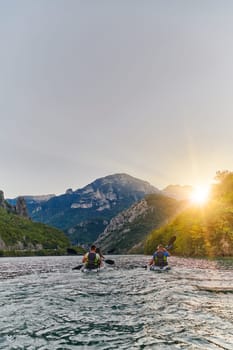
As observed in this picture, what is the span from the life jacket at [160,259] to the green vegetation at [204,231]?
5200 centimetres

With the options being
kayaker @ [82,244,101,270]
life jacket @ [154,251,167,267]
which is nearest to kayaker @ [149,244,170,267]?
life jacket @ [154,251,167,267]

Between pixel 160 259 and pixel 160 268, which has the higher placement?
pixel 160 259

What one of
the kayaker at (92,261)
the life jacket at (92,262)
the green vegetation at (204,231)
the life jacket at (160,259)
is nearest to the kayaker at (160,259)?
the life jacket at (160,259)

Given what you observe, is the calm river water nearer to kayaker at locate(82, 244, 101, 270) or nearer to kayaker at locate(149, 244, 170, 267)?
kayaker at locate(82, 244, 101, 270)

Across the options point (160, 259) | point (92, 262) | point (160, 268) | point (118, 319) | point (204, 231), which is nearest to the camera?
point (118, 319)

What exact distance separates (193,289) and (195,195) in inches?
5014

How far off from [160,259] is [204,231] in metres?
59.8

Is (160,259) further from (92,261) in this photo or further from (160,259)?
(92,261)

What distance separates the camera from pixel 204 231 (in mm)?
98688

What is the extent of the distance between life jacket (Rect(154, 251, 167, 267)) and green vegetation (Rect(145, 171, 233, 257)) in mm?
52000

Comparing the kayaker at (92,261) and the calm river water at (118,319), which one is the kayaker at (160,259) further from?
the calm river water at (118,319)

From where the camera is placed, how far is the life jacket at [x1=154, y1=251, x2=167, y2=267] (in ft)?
143

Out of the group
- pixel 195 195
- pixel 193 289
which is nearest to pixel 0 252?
pixel 195 195

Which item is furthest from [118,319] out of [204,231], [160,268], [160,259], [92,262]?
[204,231]
